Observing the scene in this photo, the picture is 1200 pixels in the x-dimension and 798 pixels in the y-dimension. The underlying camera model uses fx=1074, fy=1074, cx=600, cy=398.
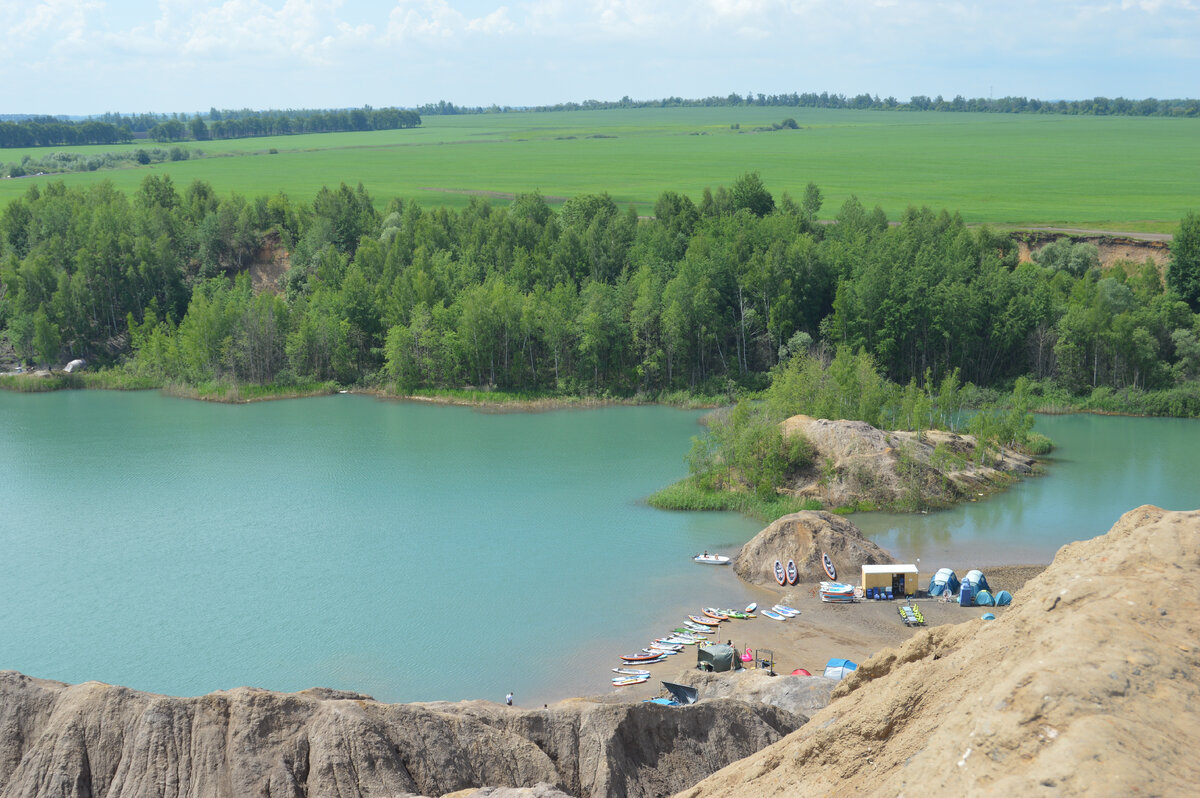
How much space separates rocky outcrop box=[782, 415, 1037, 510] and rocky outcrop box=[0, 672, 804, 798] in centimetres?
3048

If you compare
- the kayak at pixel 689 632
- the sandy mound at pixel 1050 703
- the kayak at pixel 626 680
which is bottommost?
the kayak at pixel 689 632

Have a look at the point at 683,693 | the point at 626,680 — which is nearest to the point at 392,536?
the point at 626,680

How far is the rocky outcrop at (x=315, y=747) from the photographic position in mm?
21688

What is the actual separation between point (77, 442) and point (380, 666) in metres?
39.5

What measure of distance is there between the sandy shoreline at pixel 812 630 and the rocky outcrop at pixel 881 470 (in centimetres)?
933

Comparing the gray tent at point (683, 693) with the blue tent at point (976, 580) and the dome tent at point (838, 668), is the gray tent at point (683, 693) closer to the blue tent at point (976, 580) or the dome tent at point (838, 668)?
the dome tent at point (838, 668)

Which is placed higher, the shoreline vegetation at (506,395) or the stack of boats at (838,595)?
the shoreline vegetation at (506,395)

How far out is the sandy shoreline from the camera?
35.0m

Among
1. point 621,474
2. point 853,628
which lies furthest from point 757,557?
point 621,474

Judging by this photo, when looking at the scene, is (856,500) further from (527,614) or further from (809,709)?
(809,709)

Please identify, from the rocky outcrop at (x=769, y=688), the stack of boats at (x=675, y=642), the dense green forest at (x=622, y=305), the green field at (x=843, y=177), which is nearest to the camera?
the rocky outcrop at (x=769, y=688)

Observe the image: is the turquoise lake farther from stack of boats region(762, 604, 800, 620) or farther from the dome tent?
the dome tent

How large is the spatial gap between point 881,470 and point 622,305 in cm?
3046

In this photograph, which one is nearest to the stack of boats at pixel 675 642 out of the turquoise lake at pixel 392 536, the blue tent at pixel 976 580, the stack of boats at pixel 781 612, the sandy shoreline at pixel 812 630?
the sandy shoreline at pixel 812 630
